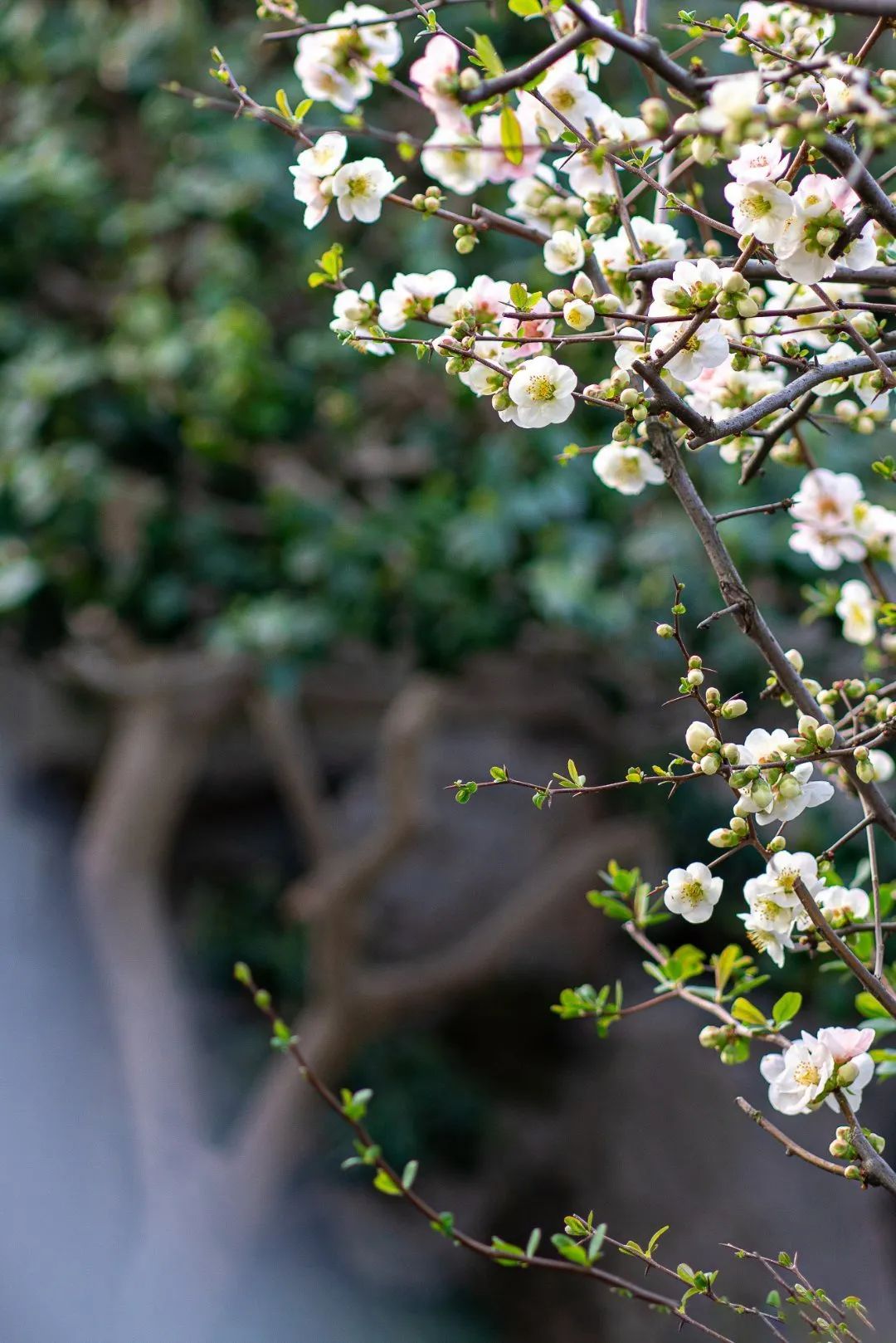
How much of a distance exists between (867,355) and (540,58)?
178mm

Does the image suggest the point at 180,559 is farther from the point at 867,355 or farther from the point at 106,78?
the point at 867,355

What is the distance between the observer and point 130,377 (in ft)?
5.69

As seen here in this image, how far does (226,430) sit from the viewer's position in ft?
5.63

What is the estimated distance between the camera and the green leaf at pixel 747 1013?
1.87ft

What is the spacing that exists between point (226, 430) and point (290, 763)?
80 cm

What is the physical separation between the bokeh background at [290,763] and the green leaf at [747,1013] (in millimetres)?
935

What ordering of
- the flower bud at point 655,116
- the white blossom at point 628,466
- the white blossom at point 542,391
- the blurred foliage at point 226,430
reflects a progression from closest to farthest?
the flower bud at point 655,116
the white blossom at point 542,391
the white blossom at point 628,466
the blurred foliage at point 226,430

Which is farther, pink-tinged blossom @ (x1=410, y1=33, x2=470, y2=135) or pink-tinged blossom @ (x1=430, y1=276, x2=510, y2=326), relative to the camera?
pink-tinged blossom @ (x1=430, y1=276, x2=510, y2=326)

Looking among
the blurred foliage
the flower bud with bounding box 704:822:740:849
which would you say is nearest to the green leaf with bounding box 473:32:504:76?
the flower bud with bounding box 704:822:740:849

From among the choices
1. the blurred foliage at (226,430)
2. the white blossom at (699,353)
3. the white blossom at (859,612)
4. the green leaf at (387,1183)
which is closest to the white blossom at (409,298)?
the white blossom at (699,353)

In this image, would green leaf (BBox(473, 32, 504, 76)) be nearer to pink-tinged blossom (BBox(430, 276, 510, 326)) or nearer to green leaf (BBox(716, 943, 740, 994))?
pink-tinged blossom (BBox(430, 276, 510, 326))

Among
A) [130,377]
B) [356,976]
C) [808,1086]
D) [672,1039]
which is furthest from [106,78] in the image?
[672,1039]

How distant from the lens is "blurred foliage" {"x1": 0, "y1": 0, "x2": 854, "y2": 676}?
63.5 inches

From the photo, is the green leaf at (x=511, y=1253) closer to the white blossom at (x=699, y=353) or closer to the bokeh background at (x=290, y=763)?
the white blossom at (x=699, y=353)
